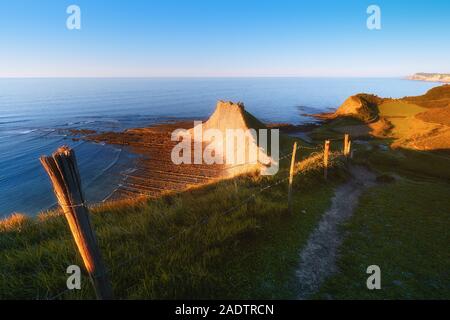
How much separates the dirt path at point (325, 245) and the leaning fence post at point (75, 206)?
172 inches

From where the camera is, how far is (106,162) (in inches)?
1272

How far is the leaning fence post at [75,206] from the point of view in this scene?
12.0 ft

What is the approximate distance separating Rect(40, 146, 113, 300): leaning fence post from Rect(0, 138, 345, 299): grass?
791 mm

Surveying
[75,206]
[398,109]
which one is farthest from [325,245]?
[398,109]

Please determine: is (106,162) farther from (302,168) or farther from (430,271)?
(430,271)

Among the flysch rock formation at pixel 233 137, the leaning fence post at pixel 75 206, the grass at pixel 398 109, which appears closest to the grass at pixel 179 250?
the leaning fence post at pixel 75 206

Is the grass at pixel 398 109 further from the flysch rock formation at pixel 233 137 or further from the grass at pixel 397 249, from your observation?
the grass at pixel 397 249

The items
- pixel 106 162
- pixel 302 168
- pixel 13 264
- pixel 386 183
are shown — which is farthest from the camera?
pixel 106 162

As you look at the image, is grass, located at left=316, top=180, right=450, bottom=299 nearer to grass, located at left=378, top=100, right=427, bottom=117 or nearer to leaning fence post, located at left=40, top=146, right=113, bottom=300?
leaning fence post, located at left=40, top=146, right=113, bottom=300

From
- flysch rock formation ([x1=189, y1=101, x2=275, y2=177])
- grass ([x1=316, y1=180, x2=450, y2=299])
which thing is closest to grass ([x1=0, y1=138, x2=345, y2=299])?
grass ([x1=316, y1=180, x2=450, y2=299])

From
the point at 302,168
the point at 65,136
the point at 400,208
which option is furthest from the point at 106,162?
the point at 400,208

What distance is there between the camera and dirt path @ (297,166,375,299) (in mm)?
6386

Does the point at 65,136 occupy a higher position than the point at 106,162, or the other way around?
the point at 65,136
